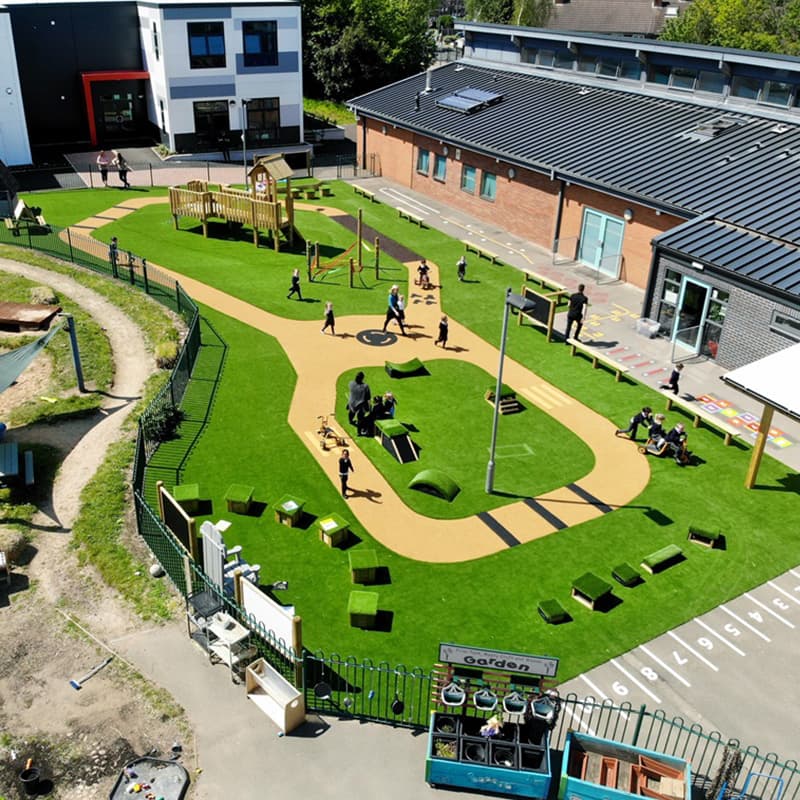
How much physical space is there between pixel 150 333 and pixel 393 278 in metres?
11.2

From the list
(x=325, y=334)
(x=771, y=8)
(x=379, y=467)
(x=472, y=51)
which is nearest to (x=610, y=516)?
(x=379, y=467)

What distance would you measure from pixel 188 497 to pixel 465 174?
97.9ft

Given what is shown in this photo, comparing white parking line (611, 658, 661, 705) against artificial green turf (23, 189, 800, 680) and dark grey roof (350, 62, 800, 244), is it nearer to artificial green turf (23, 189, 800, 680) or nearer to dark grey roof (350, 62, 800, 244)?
artificial green turf (23, 189, 800, 680)

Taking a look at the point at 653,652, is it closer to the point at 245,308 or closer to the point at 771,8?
the point at 245,308

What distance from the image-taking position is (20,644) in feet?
54.4

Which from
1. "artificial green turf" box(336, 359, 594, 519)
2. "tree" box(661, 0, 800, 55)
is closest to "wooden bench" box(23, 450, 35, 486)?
"artificial green turf" box(336, 359, 594, 519)

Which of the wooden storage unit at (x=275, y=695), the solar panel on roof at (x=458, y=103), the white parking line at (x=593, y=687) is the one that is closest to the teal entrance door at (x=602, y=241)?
the solar panel on roof at (x=458, y=103)

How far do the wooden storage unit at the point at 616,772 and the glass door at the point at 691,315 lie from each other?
18.9 meters

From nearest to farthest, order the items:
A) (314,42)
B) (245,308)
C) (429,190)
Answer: (245,308), (429,190), (314,42)

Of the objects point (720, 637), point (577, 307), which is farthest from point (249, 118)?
point (720, 637)

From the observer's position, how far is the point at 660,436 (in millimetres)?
23609

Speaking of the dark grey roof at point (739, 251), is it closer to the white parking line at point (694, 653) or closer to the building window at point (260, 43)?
the white parking line at point (694, 653)

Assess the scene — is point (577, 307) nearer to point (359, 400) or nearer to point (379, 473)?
point (359, 400)

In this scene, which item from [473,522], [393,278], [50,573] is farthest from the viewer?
[393,278]
